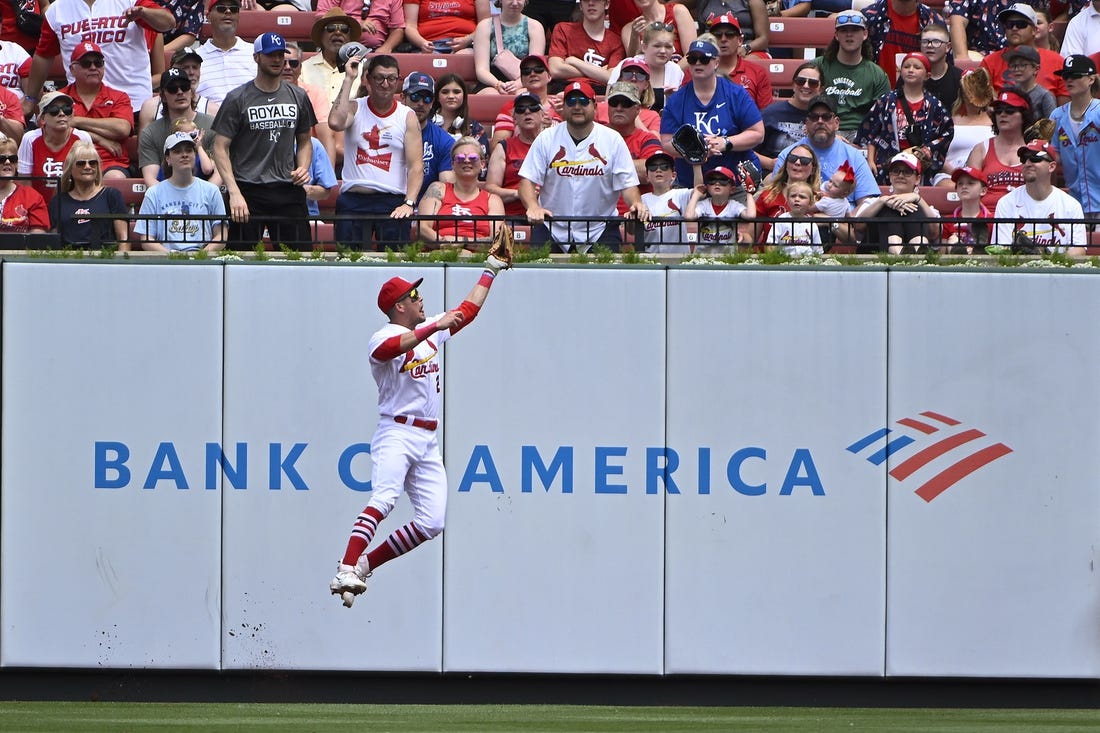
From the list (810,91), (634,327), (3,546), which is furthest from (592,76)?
(3,546)

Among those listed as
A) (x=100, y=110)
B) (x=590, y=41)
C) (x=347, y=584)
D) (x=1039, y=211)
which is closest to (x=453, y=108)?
(x=590, y=41)

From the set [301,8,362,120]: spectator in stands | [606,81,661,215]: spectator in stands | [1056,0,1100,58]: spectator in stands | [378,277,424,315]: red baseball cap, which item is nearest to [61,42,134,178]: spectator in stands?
[301,8,362,120]: spectator in stands

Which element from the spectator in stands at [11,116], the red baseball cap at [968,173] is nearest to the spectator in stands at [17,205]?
the spectator in stands at [11,116]

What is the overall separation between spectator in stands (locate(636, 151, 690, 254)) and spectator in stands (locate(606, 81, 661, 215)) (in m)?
0.17

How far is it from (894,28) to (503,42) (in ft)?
11.3

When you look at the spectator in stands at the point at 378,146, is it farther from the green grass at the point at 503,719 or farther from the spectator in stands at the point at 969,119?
the spectator in stands at the point at 969,119

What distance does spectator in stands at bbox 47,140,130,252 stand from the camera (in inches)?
442

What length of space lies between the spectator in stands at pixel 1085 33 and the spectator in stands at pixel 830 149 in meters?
3.25

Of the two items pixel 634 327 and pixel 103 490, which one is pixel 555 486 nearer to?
pixel 634 327

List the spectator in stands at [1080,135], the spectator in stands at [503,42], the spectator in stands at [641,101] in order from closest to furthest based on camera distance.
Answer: the spectator in stands at [1080,135], the spectator in stands at [641,101], the spectator in stands at [503,42]

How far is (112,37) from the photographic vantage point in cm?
1396

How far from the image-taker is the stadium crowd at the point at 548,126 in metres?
11.4

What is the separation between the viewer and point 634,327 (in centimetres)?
1099

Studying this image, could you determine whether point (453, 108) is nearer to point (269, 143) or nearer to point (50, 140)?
point (269, 143)
